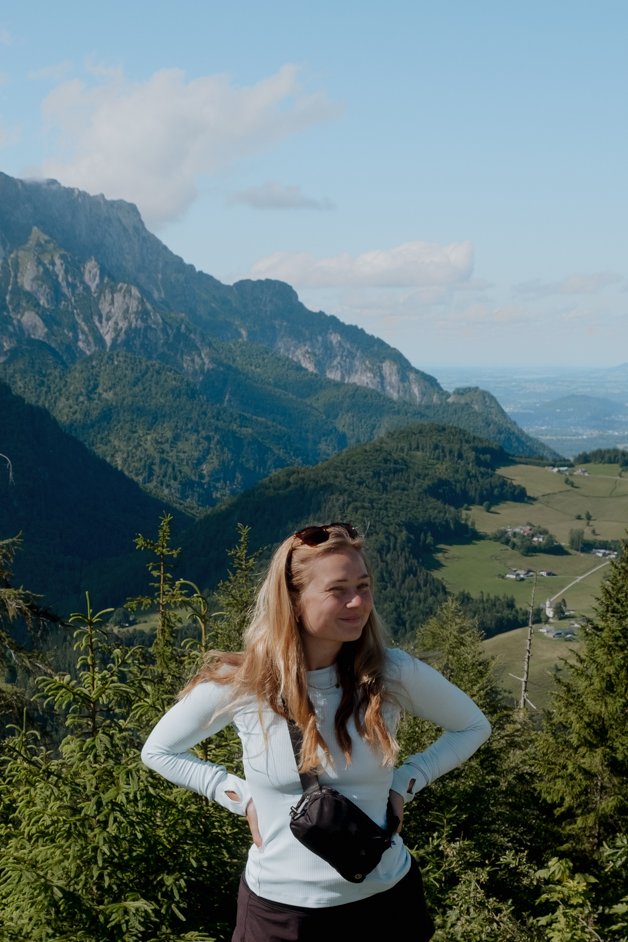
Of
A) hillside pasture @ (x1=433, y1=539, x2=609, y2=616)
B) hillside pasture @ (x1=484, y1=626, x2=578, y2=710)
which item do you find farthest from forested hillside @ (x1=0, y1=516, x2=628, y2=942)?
hillside pasture @ (x1=433, y1=539, x2=609, y2=616)

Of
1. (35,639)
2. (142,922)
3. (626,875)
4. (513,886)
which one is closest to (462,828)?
(626,875)

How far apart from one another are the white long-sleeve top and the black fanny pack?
0.28ft

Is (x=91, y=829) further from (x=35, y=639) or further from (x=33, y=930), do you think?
(x=35, y=639)

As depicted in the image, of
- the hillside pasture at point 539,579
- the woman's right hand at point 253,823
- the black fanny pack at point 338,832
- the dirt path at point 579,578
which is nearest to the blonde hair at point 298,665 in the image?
the black fanny pack at point 338,832

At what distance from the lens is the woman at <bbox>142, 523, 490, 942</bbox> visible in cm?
316

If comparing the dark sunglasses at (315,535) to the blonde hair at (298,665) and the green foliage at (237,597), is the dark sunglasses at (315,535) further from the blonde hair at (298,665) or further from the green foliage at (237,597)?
the green foliage at (237,597)

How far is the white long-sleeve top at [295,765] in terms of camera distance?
3.15 m

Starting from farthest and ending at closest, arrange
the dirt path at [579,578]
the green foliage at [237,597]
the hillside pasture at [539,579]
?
1. the hillside pasture at [539,579]
2. the dirt path at [579,578]
3. the green foliage at [237,597]

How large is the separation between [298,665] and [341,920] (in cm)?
105

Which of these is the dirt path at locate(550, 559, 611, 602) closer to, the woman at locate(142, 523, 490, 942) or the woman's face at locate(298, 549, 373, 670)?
the woman at locate(142, 523, 490, 942)

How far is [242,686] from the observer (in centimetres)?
328

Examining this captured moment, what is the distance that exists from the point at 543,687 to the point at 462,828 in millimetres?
94042

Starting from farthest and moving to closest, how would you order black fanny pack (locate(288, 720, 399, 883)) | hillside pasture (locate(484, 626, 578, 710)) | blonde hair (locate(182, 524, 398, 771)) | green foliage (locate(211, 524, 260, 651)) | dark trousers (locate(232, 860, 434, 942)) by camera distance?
hillside pasture (locate(484, 626, 578, 710)) → green foliage (locate(211, 524, 260, 651)) → blonde hair (locate(182, 524, 398, 771)) → dark trousers (locate(232, 860, 434, 942)) → black fanny pack (locate(288, 720, 399, 883))

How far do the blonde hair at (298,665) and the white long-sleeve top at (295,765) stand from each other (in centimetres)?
5
